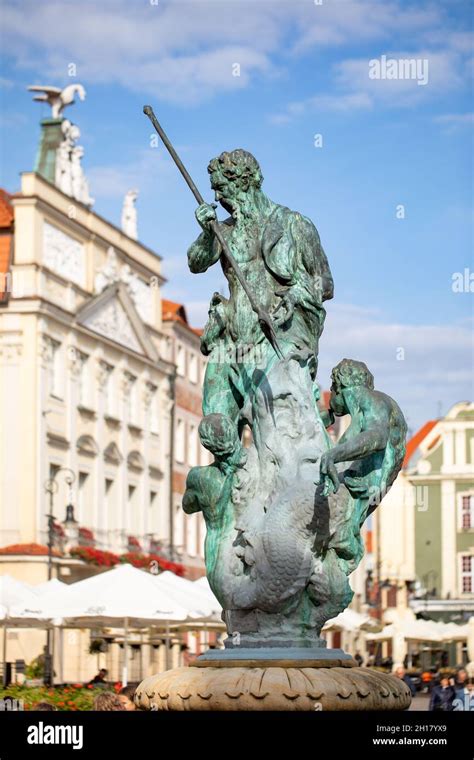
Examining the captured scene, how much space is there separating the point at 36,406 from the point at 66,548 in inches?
132

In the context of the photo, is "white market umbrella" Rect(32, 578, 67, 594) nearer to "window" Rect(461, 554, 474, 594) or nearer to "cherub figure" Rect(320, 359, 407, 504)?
"cherub figure" Rect(320, 359, 407, 504)

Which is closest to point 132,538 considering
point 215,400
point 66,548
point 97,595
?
point 66,548

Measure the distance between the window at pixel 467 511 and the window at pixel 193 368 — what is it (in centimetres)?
1607

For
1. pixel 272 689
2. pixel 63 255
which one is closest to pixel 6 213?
pixel 63 255

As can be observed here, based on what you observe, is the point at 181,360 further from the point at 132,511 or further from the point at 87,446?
the point at 87,446

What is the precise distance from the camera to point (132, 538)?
42188mm

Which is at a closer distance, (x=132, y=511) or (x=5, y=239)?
(x=5, y=239)

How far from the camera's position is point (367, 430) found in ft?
27.5

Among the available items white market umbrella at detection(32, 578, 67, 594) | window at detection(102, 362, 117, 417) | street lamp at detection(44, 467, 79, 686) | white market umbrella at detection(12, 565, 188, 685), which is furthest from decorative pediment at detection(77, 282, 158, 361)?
white market umbrella at detection(12, 565, 188, 685)

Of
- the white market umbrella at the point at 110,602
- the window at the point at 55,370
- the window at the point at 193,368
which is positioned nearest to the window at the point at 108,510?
the window at the point at 55,370

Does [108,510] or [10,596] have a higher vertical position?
[108,510]

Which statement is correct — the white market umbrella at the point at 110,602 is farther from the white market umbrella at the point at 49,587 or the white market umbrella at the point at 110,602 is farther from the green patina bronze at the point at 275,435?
the green patina bronze at the point at 275,435

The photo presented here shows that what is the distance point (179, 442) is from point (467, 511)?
1836 centimetres

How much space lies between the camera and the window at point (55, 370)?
3784 centimetres
